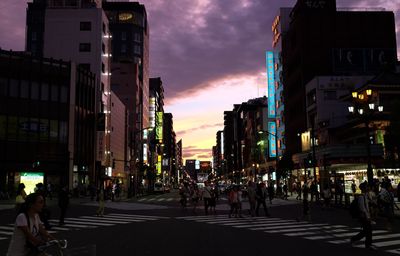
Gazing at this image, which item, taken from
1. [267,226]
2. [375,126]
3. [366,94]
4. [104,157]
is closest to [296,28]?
[375,126]

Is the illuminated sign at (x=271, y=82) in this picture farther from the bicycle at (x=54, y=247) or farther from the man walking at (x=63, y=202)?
the bicycle at (x=54, y=247)

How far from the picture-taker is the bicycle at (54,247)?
231 inches

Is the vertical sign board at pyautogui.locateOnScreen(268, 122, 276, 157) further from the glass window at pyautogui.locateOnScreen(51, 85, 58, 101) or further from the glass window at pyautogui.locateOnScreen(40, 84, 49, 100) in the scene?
the glass window at pyautogui.locateOnScreen(40, 84, 49, 100)

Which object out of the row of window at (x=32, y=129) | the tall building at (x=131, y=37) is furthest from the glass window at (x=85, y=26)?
the tall building at (x=131, y=37)

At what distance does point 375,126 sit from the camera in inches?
1694

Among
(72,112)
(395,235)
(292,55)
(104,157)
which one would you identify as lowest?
(395,235)

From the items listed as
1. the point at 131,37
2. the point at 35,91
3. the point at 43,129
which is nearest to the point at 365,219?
the point at 43,129

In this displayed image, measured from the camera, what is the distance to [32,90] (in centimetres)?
5003

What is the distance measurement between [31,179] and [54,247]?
4481 centimetres

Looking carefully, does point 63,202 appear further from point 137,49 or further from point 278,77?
point 137,49

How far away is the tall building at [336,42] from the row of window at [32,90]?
1321 inches

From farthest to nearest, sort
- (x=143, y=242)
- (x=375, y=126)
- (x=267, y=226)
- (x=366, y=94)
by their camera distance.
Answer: (x=375, y=126)
(x=366, y=94)
(x=267, y=226)
(x=143, y=242)

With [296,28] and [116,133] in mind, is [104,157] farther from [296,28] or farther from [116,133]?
[296,28]

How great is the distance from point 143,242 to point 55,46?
57948 millimetres
